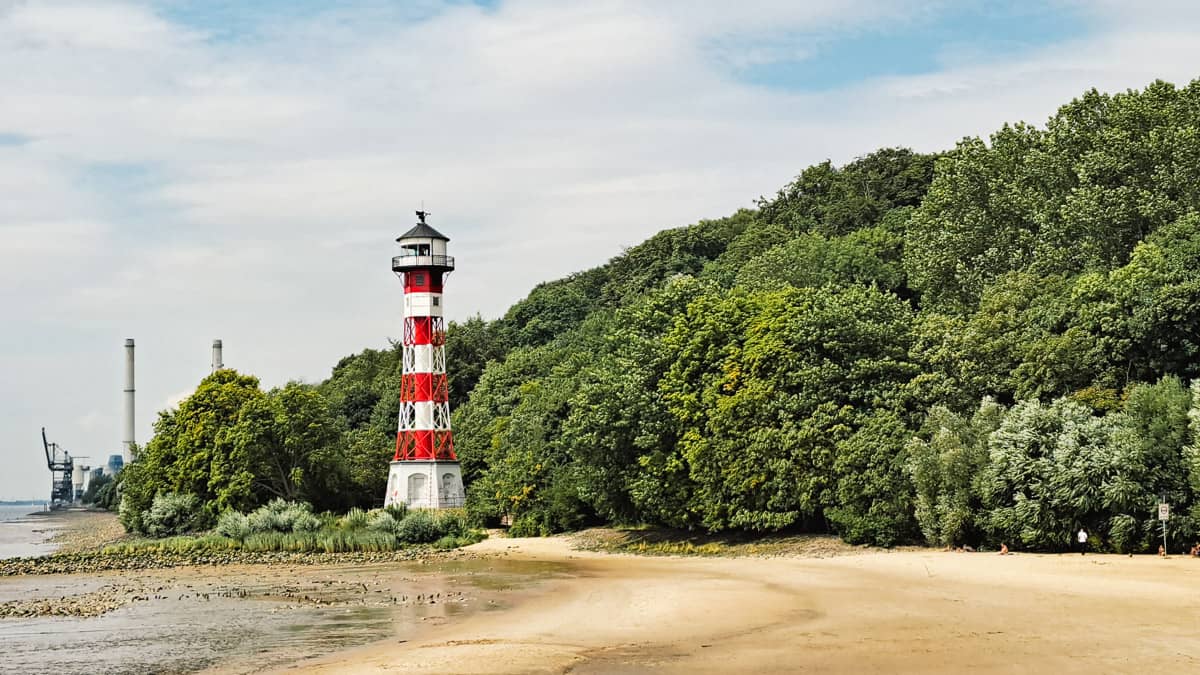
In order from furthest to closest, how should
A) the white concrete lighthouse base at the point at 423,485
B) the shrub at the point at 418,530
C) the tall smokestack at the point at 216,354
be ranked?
the tall smokestack at the point at 216,354 < the white concrete lighthouse base at the point at 423,485 < the shrub at the point at 418,530

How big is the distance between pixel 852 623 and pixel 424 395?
4949 centimetres

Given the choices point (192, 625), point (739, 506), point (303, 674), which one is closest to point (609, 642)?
point (303, 674)

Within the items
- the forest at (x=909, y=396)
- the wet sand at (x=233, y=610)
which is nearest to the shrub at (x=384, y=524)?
the forest at (x=909, y=396)

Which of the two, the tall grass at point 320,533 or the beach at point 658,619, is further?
the tall grass at point 320,533

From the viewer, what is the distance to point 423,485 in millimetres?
70188

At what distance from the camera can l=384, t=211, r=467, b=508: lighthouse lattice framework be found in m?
70.2

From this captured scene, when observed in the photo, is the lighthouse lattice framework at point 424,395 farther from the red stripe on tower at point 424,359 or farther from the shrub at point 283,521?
the shrub at point 283,521

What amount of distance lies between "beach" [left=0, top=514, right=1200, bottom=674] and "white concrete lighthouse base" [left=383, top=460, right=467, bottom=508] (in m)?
27.0

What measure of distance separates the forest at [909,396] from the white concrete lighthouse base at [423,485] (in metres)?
2.78

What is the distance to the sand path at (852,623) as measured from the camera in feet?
64.3

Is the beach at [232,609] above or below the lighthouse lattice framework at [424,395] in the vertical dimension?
below

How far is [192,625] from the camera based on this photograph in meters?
29.1

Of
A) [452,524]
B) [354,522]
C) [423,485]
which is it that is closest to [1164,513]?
[452,524]

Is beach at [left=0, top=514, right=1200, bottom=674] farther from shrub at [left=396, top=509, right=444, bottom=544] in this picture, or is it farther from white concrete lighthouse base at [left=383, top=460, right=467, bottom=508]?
white concrete lighthouse base at [left=383, top=460, right=467, bottom=508]
